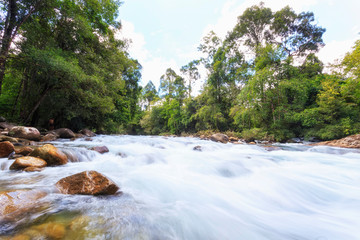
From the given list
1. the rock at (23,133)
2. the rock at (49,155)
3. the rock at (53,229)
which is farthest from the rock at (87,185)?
the rock at (23,133)

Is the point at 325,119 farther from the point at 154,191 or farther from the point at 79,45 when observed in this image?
the point at 79,45

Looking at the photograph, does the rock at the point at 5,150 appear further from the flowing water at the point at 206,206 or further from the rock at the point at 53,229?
the rock at the point at 53,229

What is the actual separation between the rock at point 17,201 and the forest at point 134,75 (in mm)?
6212

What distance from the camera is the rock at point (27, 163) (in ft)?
8.63

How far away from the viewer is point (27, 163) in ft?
8.93

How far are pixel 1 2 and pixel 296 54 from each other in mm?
25482

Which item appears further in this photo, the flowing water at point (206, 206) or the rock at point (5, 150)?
the rock at point (5, 150)

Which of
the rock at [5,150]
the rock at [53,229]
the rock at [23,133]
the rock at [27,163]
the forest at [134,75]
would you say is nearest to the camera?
the rock at [53,229]

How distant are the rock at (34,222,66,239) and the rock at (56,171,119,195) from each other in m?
0.66

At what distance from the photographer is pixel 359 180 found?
3021 millimetres

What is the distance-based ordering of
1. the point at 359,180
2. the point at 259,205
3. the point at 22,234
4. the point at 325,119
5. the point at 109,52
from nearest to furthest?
the point at 22,234, the point at 259,205, the point at 359,180, the point at 325,119, the point at 109,52

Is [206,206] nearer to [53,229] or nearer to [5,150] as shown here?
[53,229]

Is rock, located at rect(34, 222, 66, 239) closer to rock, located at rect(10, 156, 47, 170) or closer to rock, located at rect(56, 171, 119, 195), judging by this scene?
rock, located at rect(56, 171, 119, 195)

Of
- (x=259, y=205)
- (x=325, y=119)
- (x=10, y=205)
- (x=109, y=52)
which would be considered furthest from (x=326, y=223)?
(x=109, y=52)
